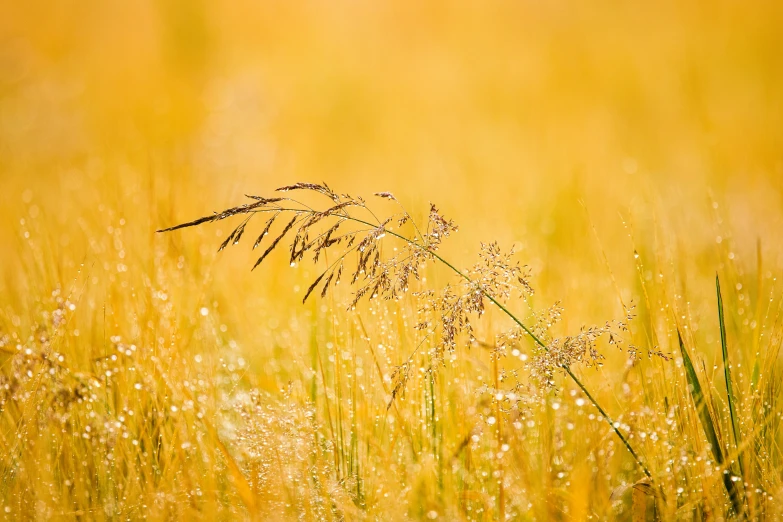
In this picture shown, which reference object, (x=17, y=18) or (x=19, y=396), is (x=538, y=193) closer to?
(x=19, y=396)

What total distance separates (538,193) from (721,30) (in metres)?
1.40

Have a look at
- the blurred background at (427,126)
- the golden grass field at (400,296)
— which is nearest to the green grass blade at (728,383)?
the golden grass field at (400,296)

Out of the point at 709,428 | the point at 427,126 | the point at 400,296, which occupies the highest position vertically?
the point at 427,126

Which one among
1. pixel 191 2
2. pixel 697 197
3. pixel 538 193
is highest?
pixel 191 2

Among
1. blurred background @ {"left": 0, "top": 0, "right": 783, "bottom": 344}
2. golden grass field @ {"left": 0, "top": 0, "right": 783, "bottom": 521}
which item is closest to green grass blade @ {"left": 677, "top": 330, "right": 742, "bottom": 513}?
golden grass field @ {"left": 0, "top": 0, "right": 783, "bottom": 521}

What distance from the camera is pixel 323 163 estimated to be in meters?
2.74

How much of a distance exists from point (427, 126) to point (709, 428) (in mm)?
2142

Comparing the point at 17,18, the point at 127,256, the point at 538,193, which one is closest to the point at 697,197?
the point at 538,193

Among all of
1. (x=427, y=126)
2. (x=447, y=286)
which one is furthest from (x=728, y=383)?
(x=427, y=126)

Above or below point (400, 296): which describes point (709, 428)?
below

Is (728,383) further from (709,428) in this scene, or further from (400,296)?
(400,296)

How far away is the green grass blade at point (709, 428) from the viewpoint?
1.03 meters

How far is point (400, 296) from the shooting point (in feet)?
3.56

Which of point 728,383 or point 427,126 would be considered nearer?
point 728,383
